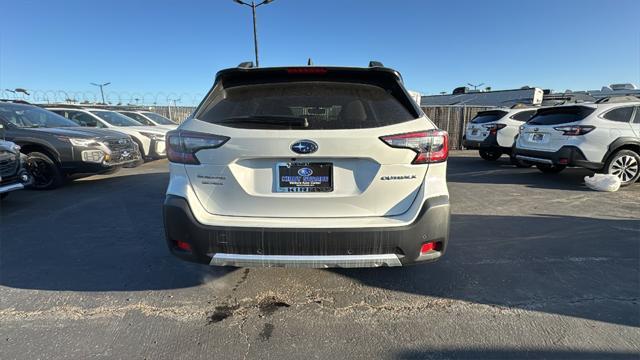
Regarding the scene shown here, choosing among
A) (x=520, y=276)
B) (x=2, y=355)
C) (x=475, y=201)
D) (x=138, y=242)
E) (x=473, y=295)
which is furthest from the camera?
(x=475, y=201)

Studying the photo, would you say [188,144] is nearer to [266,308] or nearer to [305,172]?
[305,172]

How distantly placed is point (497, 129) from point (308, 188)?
31.8ft

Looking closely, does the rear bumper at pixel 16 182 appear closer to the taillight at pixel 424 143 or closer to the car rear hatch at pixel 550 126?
the taillight at pixel 424 143

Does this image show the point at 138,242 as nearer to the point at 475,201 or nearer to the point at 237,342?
the point at 237,342

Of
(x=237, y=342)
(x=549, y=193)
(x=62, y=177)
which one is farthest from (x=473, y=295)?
(x=62, y=177)

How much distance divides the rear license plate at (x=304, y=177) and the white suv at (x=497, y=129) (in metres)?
9.16

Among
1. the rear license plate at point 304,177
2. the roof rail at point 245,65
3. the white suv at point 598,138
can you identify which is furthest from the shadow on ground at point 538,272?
the white suv at point 598,138

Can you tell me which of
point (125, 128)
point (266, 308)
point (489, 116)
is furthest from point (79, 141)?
point (489, 116)

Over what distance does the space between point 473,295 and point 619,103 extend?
6.73 m

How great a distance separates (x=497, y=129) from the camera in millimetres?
10109

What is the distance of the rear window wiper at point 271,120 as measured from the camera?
88.7 inches

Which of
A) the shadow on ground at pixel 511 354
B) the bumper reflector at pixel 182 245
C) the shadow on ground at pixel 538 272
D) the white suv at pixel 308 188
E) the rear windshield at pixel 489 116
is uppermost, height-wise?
the rear windshield at pixel 489 116

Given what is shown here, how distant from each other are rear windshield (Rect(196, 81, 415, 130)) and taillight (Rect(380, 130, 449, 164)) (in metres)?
0.14

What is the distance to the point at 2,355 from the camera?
2174 mm
